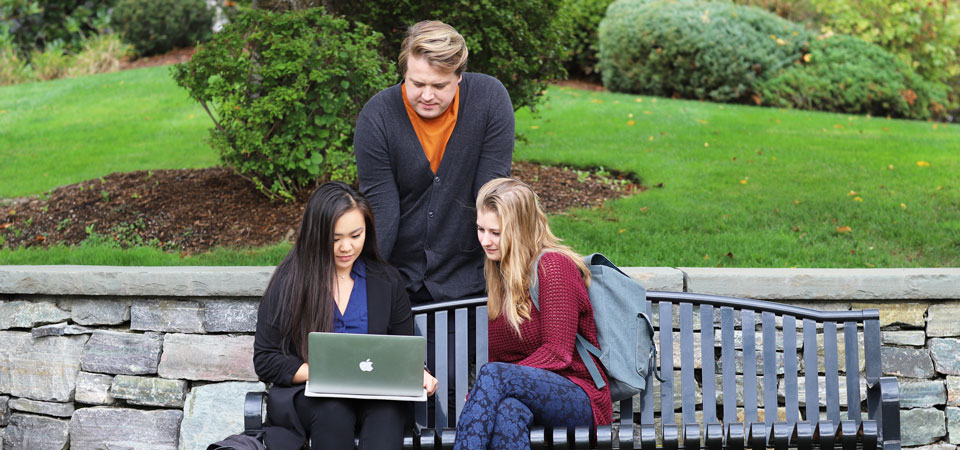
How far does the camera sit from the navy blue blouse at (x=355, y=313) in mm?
3383

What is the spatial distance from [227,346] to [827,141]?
5781mm

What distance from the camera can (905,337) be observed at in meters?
3.91

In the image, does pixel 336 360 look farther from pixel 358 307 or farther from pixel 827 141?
pixel 827 141

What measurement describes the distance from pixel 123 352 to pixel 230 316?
0.53 m

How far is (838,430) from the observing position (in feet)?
11.1

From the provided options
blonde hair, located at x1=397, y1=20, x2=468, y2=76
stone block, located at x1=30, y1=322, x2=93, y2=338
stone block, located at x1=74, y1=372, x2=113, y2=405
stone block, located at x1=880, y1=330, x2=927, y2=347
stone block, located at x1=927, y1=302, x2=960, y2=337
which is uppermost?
blonde hair, located at x1=397, y1=20, x2=468, y2=76

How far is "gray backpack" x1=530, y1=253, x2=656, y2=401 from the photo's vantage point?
3.35 m

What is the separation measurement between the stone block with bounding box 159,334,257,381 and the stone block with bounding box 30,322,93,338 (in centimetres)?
41

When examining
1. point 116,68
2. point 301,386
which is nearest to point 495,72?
point 301,386

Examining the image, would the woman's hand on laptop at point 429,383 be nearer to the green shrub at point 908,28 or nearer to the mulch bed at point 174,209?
the mulch bed at point 174,209

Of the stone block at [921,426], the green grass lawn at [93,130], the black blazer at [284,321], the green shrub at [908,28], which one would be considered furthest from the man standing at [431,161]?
the green shrub at [908,28]

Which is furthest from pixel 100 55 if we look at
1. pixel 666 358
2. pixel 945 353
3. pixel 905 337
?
pixel 945 353

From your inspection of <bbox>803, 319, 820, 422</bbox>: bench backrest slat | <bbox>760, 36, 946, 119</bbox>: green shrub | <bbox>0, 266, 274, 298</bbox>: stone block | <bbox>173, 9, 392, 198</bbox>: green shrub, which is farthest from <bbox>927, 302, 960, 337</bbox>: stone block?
<bbox>760, 36, 946, 119</bbox>: green shrub

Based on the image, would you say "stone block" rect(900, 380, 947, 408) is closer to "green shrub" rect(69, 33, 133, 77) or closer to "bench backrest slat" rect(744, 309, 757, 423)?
"bench backrest slat" rect(744, 309, 757, 423)
